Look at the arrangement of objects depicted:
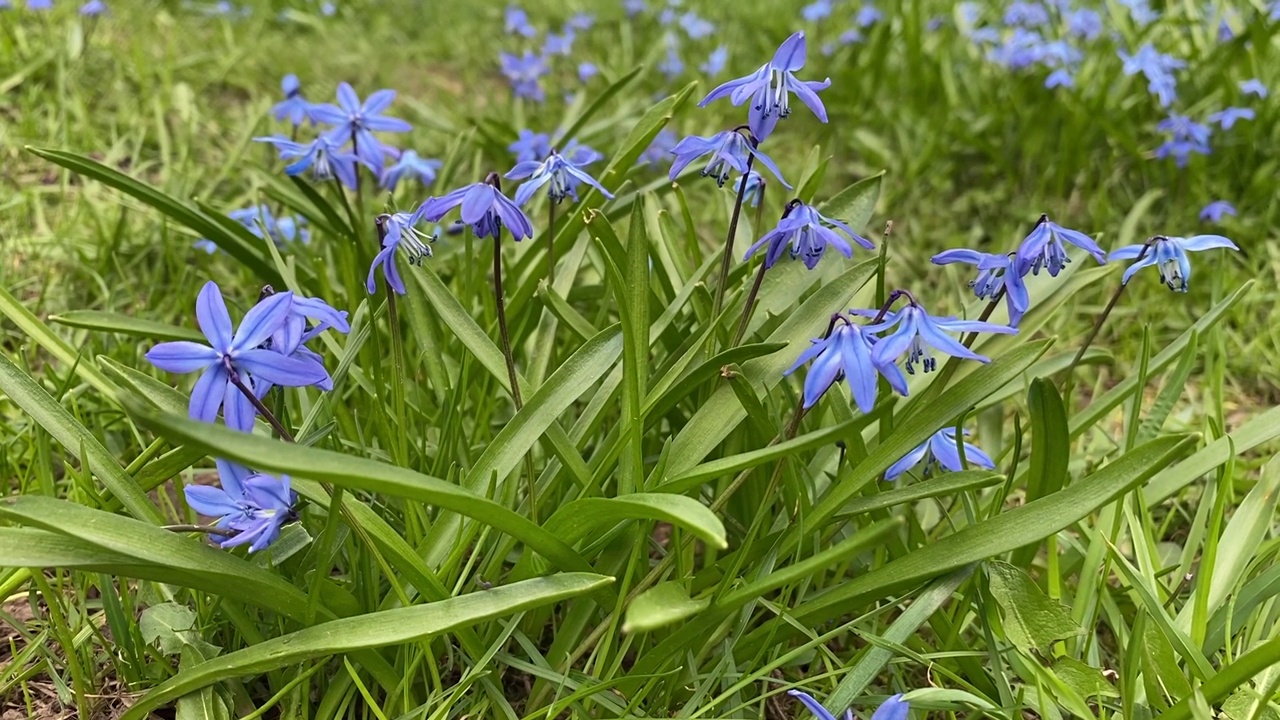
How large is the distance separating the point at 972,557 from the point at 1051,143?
322cm

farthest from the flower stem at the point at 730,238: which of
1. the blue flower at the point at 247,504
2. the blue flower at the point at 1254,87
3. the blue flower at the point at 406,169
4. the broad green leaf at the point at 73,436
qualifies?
the blue flower at the point at 1254,87

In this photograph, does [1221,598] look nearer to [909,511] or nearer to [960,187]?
[909,511]

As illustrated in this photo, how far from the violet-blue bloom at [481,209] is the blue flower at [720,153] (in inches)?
13.1

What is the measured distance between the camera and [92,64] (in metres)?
4.16

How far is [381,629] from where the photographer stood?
4.64ft

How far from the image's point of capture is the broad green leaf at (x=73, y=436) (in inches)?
61.0

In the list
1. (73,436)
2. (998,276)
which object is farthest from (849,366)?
(73,436)

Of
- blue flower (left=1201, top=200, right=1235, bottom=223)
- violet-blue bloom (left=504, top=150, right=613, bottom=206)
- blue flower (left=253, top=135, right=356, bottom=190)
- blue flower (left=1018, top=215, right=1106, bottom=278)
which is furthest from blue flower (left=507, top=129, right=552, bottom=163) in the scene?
blue flower (left=1201, top=200, right=1235, bottom=223)

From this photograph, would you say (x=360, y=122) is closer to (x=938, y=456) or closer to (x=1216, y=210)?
(x=938, y=456)

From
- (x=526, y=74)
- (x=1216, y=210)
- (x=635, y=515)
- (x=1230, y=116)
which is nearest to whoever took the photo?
(x=635, y=515)

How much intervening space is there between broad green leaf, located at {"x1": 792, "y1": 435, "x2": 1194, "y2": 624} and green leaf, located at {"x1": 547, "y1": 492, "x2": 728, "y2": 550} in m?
0.46

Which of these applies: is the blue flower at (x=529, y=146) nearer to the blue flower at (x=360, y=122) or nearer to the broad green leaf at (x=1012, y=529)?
the blue flower at (x=360, y=122)

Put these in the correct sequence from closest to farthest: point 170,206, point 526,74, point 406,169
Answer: point 170,206 → point 406,169 → point 526,74

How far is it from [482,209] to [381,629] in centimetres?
73
